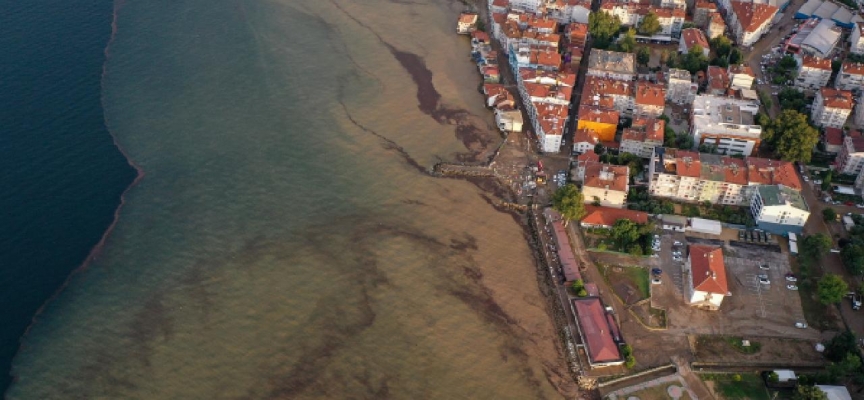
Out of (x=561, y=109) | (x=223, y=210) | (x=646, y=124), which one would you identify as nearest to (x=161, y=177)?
(x=223, y=210)

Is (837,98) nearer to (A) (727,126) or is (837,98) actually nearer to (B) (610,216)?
(A) (727,126)

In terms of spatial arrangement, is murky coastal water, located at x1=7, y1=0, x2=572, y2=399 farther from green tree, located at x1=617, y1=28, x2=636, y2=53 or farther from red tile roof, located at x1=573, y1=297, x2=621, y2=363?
green tree, located at x1=617, y1=28, x2=636, y2=53

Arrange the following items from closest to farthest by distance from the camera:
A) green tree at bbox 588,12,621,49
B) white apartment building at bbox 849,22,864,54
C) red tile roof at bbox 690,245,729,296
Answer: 1. red tile roof at bbox 690,245,729,296
2. white apartment building at bbox 849,22,864,54
3. green tree at bbox 588,12,621,49

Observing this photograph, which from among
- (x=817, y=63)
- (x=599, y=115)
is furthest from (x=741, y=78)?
(x=599, y=115)

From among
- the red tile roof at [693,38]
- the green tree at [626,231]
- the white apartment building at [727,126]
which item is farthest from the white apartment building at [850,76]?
the green tree at [626,231]

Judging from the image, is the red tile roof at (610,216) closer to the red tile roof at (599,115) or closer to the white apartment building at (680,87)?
the red tile roof at (599,115)

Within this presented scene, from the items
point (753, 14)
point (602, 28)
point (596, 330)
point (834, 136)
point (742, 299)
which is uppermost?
point (602, 28)

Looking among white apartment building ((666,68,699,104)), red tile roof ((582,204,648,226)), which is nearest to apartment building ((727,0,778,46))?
white apartment building ((666,68,699,104))
